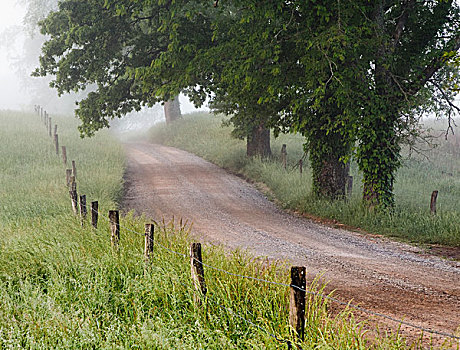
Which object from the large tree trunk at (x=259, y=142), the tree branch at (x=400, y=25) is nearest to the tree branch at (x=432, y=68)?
the tree branch at (x=400, y=25)

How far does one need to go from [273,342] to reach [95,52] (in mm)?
14015

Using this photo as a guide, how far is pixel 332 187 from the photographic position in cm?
1477

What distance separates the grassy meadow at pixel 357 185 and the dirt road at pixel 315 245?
0.76 metres

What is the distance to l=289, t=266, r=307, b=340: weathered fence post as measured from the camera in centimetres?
433

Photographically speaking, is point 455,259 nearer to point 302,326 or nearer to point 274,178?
point 302,326

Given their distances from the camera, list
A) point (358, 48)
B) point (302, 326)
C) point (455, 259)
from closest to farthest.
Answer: point (302, 326) < point (455, 259) < point (358, 48)

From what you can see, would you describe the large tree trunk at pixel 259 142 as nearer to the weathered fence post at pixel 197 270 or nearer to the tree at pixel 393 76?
the tree at pixel 393 76

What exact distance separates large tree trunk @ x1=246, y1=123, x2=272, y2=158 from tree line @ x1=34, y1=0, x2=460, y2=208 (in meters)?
6.53

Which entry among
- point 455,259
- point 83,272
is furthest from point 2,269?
point 455,259

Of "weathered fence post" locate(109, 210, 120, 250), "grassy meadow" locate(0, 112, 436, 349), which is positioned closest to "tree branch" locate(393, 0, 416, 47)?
"grassy meadow" locate(0, 112, 436, 349)

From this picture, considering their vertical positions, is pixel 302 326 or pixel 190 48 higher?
pixel 190 48

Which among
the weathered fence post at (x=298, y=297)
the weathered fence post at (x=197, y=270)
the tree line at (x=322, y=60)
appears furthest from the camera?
the tree line at (x=322, y=60)

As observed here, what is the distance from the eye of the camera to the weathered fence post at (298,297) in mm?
4328

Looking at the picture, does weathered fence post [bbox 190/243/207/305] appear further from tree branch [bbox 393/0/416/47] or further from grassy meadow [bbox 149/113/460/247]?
tree branch [bbox 393/0/416/47]
